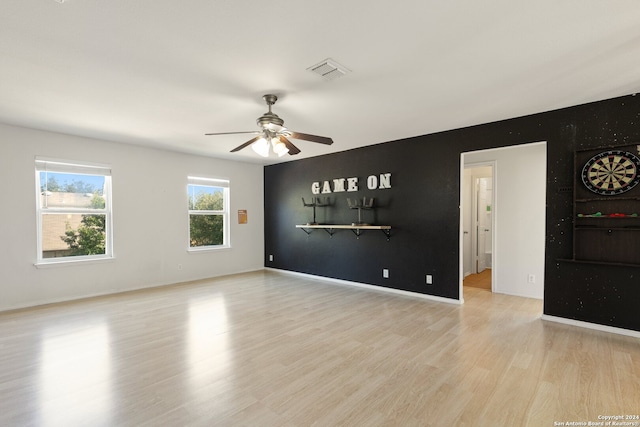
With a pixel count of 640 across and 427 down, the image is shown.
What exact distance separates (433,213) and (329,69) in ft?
9.39

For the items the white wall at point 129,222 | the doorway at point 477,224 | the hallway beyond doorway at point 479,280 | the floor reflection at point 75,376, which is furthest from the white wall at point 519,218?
the floor reflection at point 75,376

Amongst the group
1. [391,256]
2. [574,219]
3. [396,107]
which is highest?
[396,107]

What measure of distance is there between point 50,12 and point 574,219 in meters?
4.91

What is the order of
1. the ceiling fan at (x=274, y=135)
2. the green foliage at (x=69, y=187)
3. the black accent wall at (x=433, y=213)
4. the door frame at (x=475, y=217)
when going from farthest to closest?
the door frame at (x=475, y=217)
the green foliage at (x=69, y=187)
the black accent wall at (x=433, y=213)
the ceiling fan at (x=274, y=135)

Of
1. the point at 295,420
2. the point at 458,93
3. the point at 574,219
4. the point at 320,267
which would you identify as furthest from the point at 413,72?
the point at 320,267

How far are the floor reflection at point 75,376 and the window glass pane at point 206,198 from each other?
3068 millimetres

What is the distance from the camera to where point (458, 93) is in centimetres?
306

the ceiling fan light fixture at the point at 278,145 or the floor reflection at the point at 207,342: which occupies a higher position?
the ceiling fan light fixture at the point at 278,145

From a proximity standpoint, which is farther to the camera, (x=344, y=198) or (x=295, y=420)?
(x=344, y=198)

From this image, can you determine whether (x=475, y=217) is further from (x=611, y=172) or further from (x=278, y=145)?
(x=278, y=145)

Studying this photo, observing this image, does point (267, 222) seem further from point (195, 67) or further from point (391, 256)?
point (195, 67)

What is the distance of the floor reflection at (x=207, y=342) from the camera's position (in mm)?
2436

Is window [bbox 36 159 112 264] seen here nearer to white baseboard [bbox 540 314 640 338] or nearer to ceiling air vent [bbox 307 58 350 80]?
ceiling air vent [bbox 307 58 350 80]

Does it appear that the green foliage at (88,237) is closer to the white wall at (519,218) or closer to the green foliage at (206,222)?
the green foliage at (206,222)
